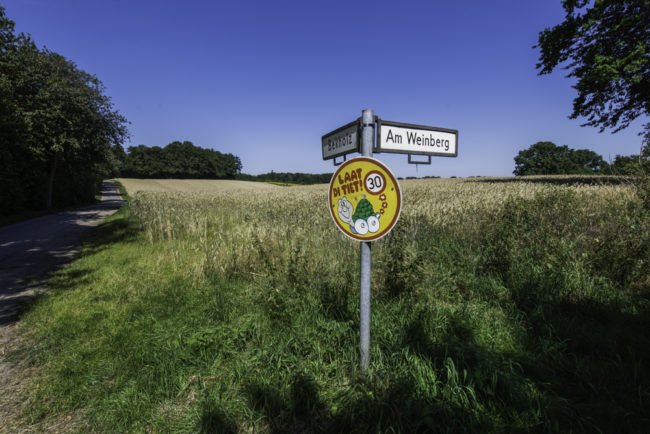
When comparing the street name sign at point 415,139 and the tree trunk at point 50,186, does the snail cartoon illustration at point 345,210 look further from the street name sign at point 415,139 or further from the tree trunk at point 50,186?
the tree trunk at point 50,186

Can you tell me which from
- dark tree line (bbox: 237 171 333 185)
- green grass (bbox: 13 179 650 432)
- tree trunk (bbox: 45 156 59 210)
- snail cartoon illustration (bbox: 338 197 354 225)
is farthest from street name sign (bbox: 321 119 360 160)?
dark tree line (bbox: 237 171 333 185)

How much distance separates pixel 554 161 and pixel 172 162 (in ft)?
359

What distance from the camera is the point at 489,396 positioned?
2145mm

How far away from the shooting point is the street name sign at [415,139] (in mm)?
2189

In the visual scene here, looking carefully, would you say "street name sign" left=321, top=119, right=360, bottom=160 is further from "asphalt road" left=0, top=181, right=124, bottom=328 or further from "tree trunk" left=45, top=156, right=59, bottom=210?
"tree trunk" left=45, top=156, right=59, bottom=210

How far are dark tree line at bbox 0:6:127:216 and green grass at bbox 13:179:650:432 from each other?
52.6ft

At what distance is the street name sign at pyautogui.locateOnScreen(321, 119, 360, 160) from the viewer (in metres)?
2.16

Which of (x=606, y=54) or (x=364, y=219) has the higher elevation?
(x=606, y=54)

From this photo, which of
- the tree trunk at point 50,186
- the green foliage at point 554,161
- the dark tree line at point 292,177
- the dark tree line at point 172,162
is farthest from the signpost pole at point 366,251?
the dark tree line at point 172,162

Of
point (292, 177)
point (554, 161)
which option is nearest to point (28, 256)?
point (292, 177)

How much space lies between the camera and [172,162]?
3337 inches

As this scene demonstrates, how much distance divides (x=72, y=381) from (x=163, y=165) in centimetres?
9757

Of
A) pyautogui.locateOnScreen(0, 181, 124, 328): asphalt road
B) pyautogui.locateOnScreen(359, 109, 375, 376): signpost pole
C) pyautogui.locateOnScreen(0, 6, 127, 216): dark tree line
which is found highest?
pyautogui.locateOnScreen(0, 6, 127, 216): dark tree line

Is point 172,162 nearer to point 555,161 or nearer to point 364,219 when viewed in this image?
point 364,219
